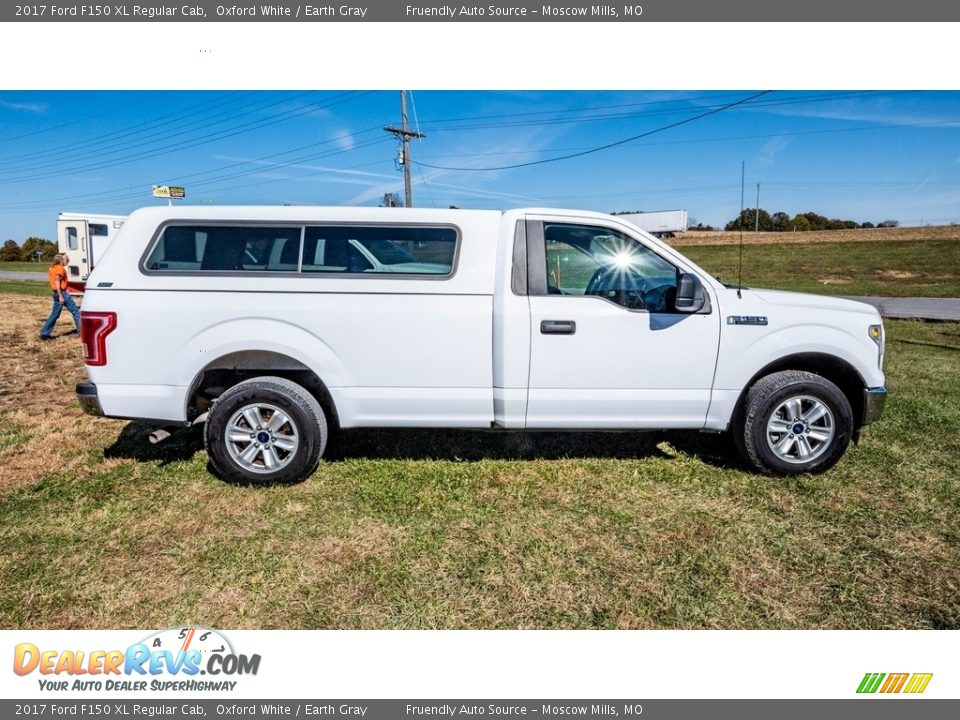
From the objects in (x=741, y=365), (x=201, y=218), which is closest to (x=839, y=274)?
(x=741, y=365)

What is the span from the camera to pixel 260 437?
13.4 feet

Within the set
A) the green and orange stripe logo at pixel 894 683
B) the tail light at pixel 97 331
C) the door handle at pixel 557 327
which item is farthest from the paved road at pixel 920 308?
the tail light at pixel 97 331

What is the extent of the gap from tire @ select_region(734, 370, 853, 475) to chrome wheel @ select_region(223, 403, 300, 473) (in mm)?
3295

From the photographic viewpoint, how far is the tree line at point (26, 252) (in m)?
57.6

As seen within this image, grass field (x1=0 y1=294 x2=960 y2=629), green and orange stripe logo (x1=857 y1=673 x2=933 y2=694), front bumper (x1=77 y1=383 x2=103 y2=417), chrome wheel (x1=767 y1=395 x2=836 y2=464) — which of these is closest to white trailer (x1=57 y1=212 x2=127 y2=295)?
grass field (x1=0 y1=294 x2=960 y2=629)

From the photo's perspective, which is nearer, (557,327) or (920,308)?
(557,327)

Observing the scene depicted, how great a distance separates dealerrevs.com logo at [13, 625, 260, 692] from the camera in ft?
8.14

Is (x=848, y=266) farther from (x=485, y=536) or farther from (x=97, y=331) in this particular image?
(x=97, y=331)

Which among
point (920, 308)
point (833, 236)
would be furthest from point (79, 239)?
point (833, 236)

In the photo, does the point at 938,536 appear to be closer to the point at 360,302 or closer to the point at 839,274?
the point at 360,302

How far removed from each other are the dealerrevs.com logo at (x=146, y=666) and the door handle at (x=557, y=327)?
255 centimetres

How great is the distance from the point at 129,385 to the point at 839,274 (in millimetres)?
32153

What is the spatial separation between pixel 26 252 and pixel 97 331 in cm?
7140

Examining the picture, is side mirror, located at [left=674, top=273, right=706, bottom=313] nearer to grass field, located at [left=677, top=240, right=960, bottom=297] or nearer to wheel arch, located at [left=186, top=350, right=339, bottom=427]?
wheel arch, located at [left=186, top=350, right=339, bottom=427]
